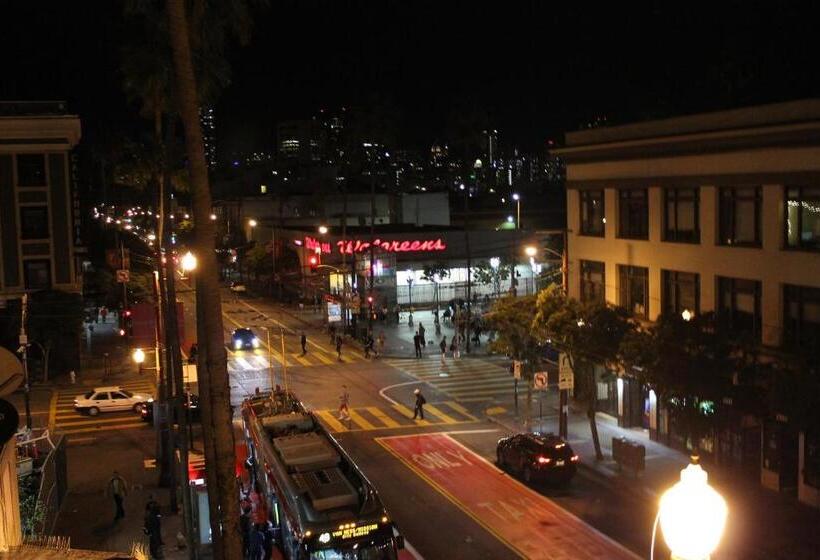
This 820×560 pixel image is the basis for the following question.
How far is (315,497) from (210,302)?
24.7 feet

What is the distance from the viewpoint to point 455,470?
33969mm

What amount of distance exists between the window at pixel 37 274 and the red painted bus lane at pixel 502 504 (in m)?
28.3

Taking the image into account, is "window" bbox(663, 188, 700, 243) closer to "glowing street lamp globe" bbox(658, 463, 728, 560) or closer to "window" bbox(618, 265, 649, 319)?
"window" bbox(618, 265, 649, 319)

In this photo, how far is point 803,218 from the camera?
29906 millimetres

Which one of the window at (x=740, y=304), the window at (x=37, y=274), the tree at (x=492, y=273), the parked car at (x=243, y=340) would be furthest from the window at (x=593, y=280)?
the tree at (x=492, y=273)

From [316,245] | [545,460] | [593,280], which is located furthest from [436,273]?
[545,460]

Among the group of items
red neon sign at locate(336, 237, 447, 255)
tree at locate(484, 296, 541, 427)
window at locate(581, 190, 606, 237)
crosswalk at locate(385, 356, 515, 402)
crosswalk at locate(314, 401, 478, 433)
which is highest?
window at locate(581, 190, 606, 237)

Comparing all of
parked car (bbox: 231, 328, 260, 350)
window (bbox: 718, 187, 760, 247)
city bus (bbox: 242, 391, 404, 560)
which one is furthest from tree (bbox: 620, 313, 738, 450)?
parked car (bbox: 231, 328, 260, 350)

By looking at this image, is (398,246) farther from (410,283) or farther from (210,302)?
(210,302)

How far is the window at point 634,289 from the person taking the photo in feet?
127

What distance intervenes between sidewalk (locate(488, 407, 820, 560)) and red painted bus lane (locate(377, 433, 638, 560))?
8.81 feet

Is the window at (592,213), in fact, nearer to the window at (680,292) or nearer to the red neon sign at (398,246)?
the window at (680,292)

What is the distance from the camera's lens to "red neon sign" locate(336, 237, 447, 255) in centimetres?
8344

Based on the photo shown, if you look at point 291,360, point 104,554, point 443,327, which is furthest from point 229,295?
point 104,554
